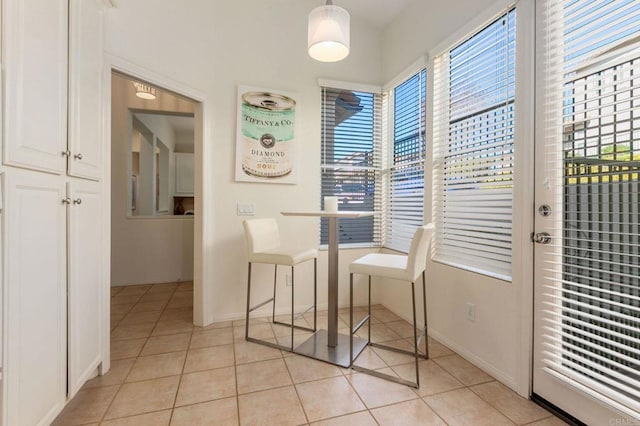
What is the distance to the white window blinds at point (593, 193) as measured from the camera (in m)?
1.23

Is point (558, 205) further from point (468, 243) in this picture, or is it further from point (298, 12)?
point (298, 12)

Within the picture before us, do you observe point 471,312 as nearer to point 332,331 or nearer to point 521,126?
point 332,331

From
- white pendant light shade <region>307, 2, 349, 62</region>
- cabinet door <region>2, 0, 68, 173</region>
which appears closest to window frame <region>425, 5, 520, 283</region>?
white pendant light shade <region>307, 2, 349, 62</region>

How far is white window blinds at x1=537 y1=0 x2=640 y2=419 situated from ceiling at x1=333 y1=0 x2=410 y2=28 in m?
1.57

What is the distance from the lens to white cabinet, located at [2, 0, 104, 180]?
3.37ft

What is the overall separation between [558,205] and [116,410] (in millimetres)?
2597

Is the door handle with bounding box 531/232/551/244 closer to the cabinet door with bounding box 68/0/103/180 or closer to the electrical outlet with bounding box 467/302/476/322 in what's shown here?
the electrical outlet with bounding box 467/302/476/322

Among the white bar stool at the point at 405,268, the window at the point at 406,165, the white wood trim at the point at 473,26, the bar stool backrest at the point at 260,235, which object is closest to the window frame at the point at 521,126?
the white wood trim at the point at 473,26

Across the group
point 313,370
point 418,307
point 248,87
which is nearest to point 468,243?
point 418,307

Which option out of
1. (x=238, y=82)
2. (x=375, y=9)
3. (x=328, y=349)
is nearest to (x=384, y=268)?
(x=328, y=349)

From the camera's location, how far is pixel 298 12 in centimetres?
A: 284

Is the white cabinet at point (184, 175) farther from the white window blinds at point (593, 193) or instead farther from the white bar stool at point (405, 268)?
the white window blinds at point (593, 193)

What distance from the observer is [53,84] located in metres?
1.24

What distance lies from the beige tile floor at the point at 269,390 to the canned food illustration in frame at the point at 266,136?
1464mm
